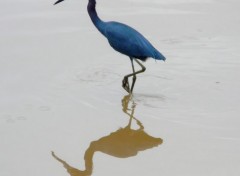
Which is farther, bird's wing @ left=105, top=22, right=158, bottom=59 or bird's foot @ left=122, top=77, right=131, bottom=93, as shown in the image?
bird's foot @ left=122, top=77, right=131, bottom=93

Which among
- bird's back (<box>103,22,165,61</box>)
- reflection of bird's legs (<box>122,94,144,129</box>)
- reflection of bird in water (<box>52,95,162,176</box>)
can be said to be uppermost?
bird's back (<box>103,22,165,61</box>)

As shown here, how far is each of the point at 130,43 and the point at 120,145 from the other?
1.39 metres

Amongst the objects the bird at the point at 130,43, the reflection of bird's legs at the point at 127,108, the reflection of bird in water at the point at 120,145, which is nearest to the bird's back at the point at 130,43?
the bird at the point at 130,43

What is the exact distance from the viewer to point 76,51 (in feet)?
27.4

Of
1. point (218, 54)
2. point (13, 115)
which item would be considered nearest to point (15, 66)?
point (13, 115)

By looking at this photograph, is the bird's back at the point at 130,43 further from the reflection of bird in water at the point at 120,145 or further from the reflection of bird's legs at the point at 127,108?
the reflection of bird in water at the point at 120,145

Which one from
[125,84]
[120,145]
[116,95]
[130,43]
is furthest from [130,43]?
[120,145]

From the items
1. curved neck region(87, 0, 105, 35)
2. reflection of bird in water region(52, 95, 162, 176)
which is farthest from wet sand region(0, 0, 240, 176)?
curved neck region(87, 0, 105, 35)

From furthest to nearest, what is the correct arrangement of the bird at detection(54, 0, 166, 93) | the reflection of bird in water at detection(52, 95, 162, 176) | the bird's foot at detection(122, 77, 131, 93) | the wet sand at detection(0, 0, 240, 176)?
the bird's foot at detection(122, 77, 131, 93), the bird at detection(54, 0, 166, 93), the wet sand at detection(0, 0, 240, 176), the reflection of bird in water at detection(52, 95, 162, 176)

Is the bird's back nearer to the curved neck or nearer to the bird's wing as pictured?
the bird's wing

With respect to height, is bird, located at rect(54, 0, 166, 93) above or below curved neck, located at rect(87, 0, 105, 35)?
below

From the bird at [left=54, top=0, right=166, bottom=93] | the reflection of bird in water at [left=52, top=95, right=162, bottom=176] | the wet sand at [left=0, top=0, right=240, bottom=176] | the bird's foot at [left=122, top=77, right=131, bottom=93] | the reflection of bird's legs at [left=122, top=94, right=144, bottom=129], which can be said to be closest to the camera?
the reflection of bird in water at [left=52, top=95, right=162, bottom=176]

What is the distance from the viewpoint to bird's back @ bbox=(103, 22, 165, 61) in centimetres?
675

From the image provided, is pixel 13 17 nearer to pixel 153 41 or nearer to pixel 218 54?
pixel 153 41
